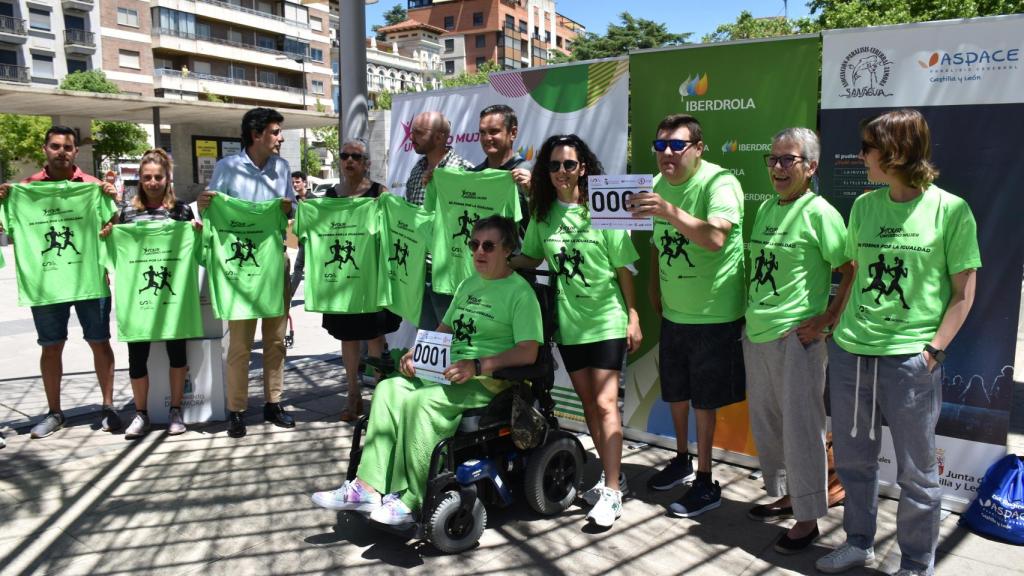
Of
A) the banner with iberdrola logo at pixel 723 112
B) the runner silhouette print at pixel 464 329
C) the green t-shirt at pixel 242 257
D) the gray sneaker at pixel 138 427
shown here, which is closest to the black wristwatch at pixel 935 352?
the banner with iberdrola logo at pixel 723 112

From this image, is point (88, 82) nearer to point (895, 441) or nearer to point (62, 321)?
point (62, 321)

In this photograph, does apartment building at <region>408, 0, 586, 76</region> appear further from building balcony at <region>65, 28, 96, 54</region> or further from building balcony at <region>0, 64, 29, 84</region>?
building balcony at <region>0, 64, 29, 84</region>

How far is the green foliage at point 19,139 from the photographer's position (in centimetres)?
3322

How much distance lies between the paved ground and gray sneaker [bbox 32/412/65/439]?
0.07 m

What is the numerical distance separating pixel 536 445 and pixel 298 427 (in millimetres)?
2450

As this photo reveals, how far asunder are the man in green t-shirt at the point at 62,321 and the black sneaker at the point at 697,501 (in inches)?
156

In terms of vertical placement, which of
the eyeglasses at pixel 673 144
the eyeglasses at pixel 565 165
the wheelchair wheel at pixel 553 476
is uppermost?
the eyeglasses at pixel 673 144

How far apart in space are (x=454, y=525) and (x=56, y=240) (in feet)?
12.1

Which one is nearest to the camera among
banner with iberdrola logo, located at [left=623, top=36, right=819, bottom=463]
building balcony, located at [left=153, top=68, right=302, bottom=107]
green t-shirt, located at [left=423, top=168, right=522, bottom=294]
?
banner with iberdrola logo, located at [left=623, top=36, right=819, bottom=463]

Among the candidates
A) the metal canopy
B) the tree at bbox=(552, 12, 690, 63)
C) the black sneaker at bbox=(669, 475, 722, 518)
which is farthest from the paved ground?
the tree at bbox=(552, 12, 690, 63)

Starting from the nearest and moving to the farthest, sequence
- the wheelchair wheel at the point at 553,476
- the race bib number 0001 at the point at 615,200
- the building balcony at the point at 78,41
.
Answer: the race bib number 0001 at the point at 615,200 < the wheelchair wheel at the point at 553,476 < the building balcony at the point at 78,41

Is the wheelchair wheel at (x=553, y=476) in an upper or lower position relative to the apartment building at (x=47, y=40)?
lower

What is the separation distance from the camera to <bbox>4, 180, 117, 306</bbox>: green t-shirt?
17.4 feet

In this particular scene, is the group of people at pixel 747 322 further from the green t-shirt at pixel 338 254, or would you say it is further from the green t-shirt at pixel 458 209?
the green t-shirt at pixel 338 254
